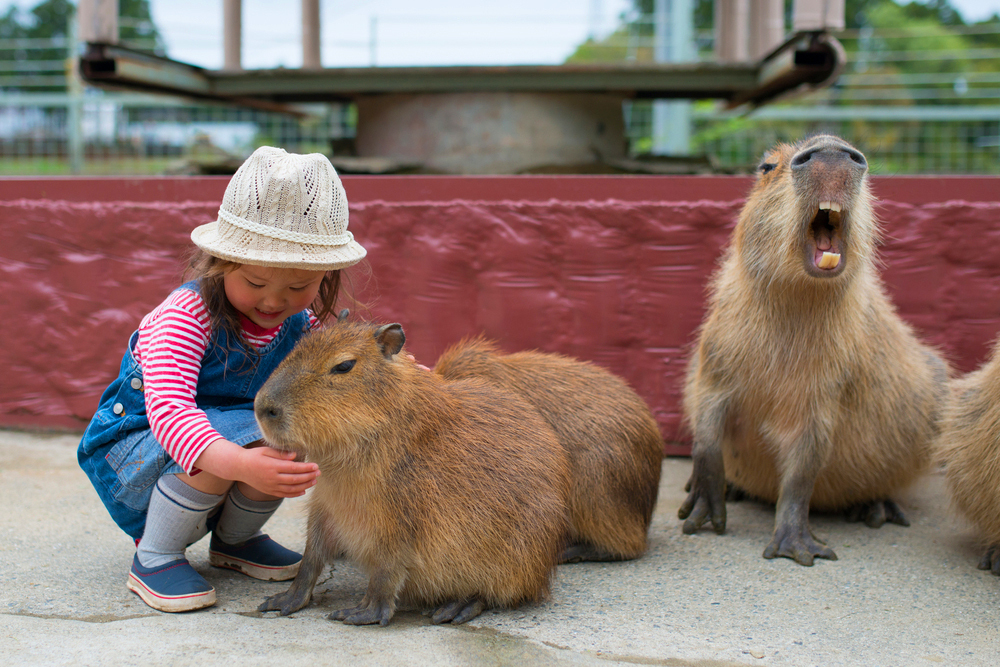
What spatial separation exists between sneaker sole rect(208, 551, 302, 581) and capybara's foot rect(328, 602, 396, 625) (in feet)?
1.19

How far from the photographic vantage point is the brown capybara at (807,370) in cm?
241

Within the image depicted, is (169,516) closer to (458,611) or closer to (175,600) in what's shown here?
(175,600)

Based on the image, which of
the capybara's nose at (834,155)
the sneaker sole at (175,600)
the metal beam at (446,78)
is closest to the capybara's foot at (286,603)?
the sneaker sole at (175,600)

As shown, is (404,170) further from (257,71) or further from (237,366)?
(237,366)

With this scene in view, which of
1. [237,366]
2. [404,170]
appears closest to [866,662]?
[237,366]

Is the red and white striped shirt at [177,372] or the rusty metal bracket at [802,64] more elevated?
the rusty metal bracket at [802,64]

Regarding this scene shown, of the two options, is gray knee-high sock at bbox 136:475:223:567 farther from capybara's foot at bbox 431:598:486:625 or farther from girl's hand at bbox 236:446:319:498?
capybara's foot at bbox 431:598:486:625

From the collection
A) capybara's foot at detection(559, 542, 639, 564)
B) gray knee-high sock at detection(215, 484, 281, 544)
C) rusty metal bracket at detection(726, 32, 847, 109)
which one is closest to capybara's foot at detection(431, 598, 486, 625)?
capybara's foot at detection(559, 542, 639, 564)

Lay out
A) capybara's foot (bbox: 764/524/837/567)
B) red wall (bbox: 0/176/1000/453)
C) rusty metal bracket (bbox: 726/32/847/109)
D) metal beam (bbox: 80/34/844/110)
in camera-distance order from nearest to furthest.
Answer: capybara's foot (bbox: 764/524/837/567)
red wall (bbox: 0/176/1000/453)
rusty metal bracket (bbox: 726/32/847/109)
metal beam (bbox: 80/34/844/110)

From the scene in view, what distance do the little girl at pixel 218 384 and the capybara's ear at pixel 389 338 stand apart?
0.21m

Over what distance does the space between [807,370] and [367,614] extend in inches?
59.9

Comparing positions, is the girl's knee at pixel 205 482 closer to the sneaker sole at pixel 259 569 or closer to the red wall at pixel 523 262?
the sneaker sole at pixel 259 569

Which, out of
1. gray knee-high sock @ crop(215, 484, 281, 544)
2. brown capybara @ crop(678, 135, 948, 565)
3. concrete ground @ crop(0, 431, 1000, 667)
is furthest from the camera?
brown capybara @ crop(678, 135, 948, 565)

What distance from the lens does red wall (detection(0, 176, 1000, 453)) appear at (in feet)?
11.0
